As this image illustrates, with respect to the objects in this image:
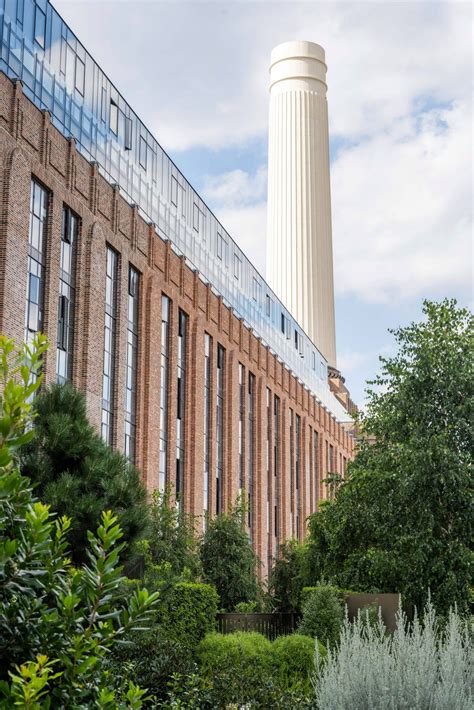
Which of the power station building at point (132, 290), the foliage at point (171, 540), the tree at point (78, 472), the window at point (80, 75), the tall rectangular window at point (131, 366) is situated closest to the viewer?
the tree at point (78, 472)

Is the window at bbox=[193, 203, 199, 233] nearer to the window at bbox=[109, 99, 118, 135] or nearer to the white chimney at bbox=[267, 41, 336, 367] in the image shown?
the window at bbox=[109, 99, 118, 135]

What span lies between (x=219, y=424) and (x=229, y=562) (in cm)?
1321

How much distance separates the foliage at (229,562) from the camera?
34.9 m

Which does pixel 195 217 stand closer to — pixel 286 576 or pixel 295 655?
pixel 286 576

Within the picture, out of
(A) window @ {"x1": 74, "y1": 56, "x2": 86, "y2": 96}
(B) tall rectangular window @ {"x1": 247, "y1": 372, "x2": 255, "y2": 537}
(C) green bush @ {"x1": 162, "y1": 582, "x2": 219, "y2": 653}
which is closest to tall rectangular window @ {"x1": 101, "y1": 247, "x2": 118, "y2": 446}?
(A) window @ {"x1": 74, "y1": 56, "x2": 86, "y2": 96}

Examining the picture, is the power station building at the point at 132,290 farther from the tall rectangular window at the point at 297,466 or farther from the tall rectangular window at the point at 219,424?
the tall rectangular window at the point at 297,466

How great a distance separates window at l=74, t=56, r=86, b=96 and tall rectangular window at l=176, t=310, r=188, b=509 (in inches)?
465

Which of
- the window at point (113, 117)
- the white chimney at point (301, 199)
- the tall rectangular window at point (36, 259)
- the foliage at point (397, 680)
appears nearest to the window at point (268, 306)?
the window at point (113, 117)

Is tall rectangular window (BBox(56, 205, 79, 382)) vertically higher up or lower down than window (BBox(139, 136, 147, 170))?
lower down

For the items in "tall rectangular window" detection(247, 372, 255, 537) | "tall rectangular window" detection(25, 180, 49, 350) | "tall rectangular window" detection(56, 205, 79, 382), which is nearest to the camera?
"tall rectangular window" detection(25, 180, 49, 350)

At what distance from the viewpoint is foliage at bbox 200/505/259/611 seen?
34.9 m

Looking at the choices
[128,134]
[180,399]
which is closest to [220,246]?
[180,399]

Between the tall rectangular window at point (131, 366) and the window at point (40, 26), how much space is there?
9.32m

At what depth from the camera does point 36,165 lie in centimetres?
2920
